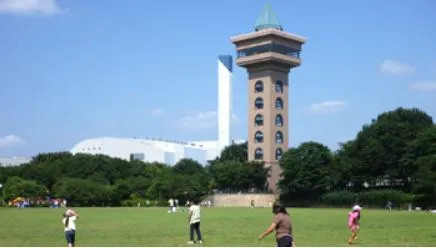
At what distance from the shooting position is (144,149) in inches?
6063

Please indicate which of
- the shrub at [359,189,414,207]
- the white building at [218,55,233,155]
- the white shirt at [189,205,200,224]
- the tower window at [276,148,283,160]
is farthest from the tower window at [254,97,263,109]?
the white shirt at [189,205,200,224]

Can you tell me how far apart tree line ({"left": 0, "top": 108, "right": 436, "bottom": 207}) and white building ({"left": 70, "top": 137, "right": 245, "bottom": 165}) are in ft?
97.0

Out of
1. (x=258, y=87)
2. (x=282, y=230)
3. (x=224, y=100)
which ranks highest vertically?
(x=224, y=100)

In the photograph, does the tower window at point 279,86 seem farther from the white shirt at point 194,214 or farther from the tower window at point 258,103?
the white shirt at point 194,214

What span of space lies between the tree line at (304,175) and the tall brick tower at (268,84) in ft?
20.8

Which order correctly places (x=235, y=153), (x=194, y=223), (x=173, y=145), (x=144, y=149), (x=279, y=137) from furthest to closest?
(x=173, y=145)
(x=144, y=149)
(x=235, y=153)
(x=279, y=137)
(x=194, y=223)

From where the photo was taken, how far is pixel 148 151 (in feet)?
503

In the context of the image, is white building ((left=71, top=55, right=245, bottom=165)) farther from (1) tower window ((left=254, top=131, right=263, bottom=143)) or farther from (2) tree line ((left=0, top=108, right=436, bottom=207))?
(1) tower window ((left=254, top=131, right=263, bottom=143))

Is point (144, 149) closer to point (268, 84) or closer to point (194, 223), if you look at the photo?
point (268, 84)

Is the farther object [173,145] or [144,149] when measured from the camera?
[173,145]

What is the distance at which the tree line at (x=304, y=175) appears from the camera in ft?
273

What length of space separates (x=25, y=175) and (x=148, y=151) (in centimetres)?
4584

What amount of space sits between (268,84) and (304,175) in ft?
72.2

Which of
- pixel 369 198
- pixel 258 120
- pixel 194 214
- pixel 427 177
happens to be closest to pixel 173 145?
pixel 258 120
